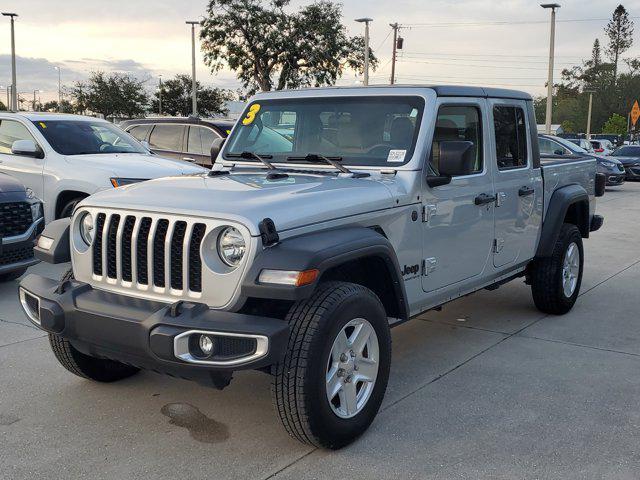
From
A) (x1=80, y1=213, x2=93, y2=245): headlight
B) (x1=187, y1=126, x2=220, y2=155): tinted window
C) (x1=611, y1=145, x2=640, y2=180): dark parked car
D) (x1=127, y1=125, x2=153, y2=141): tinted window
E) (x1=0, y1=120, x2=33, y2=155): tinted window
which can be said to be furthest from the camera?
(x1=611, y1=145, x2=640, y2=180): dark parked car

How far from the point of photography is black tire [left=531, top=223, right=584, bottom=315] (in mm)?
6078

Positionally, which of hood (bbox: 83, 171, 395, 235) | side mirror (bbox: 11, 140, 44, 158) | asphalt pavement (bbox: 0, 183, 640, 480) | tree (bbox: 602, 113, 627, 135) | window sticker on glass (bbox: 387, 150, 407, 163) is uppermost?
tree (bbox: 602, 113, 627, 135)

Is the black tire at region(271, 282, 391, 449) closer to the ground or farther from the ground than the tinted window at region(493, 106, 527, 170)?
closer to the ground

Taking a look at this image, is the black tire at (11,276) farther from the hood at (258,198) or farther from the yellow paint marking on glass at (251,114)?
the hood at (258,198)

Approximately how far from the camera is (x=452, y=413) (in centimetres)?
414

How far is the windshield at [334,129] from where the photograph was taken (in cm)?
452

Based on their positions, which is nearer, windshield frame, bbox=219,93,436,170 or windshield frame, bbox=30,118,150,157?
windshield frame, bbox=219,93,436,170

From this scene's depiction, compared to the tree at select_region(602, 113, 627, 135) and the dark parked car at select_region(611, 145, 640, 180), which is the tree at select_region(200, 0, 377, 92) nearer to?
the dark parked car at select_region(611, 145, 640, 180)

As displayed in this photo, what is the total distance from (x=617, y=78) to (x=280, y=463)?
9784 centimetres

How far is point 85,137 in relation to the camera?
30.2 feet

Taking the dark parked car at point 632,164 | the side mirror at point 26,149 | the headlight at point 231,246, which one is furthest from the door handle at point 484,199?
the dark parked car at point 632,164

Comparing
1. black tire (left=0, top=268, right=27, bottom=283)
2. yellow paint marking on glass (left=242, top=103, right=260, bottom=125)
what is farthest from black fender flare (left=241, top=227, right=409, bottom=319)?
black tire (left=0, top=268, right=27, bottom=283)

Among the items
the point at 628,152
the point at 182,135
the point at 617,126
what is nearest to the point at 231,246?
the point at 182,135

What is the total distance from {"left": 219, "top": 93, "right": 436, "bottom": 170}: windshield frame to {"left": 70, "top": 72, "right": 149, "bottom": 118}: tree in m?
55.3
